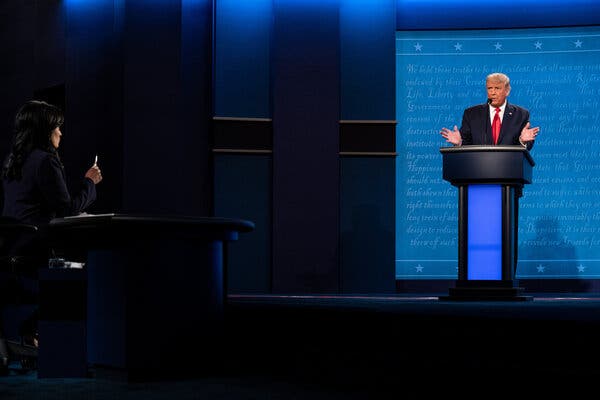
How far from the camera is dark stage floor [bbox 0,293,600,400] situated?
3375 millimetres

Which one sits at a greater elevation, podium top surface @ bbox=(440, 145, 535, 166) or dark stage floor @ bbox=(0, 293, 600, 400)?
podium top surface @ bbox=(440, 145, 535, 166)

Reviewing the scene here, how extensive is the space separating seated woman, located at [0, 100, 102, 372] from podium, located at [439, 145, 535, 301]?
2.51 metres

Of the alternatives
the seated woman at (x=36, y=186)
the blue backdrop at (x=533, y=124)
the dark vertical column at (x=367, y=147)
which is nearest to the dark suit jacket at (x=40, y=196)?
the seated woman at (x=36, y=186)

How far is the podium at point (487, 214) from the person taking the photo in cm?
570

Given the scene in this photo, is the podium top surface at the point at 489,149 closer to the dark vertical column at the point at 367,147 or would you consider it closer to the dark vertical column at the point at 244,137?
the dark vertical column at the point at 367,147

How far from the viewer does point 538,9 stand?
8234mm

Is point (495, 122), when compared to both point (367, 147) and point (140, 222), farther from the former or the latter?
point (140, 222)

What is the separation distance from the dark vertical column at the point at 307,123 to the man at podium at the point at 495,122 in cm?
208

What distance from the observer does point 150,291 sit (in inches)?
146

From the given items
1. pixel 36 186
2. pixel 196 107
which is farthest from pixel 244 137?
pixel 36 186

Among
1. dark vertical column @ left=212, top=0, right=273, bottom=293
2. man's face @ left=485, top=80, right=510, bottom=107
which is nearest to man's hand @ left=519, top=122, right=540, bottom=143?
man's face @ left=485, top=80, right=510, bottom=107

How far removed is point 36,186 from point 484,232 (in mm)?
2945

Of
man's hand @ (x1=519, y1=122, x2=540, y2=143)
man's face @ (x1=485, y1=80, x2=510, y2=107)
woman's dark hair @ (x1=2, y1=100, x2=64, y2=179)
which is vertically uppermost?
man's face @ (x1=485, y1=80, x2=510, y2=107)

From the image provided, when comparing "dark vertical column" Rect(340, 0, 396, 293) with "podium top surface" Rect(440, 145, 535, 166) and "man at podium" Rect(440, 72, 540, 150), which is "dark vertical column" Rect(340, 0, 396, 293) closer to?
"man at podium" Rect(440, 72, 540, 150)
